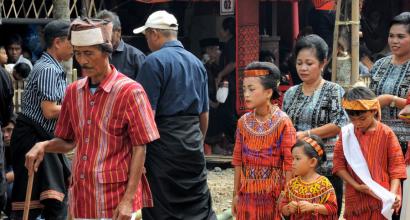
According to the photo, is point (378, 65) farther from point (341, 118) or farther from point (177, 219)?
point (177, 219)

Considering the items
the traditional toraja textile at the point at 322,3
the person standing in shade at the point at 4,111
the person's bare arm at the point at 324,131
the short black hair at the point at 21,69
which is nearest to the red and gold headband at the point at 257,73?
the person's bare arm at the point at 324,131

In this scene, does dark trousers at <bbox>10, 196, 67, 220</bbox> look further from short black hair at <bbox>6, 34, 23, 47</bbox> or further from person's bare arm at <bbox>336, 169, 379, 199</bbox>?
short black hair at <bbox>6, 34, 23, 47</bbox>

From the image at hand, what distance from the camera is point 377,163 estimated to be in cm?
670

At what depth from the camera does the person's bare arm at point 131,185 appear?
17.1 feet

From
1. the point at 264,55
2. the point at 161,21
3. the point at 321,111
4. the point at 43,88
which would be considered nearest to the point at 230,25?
the point at 264,55

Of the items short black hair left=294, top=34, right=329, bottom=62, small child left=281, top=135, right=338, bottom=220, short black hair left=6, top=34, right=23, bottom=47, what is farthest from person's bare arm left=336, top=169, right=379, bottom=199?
short black hair left=6, top=34, right=23, bottom=47

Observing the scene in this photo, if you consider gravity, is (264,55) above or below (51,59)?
below

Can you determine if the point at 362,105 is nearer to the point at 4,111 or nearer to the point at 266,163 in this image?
the point at 266,163

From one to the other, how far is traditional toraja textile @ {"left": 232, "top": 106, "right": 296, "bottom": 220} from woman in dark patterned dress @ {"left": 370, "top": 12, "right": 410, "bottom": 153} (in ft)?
2.96

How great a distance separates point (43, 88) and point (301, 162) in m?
2.15

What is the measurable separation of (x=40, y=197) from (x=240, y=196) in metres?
1.80

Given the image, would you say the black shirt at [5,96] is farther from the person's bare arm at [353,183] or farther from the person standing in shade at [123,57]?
the person's bare arm at [353,183]

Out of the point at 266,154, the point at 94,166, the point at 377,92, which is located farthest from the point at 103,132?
the point at 377,92

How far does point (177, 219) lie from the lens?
7.61 m
